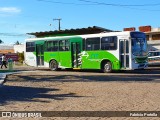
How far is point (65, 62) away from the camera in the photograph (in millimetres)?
27531

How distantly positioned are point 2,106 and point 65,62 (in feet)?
56.4

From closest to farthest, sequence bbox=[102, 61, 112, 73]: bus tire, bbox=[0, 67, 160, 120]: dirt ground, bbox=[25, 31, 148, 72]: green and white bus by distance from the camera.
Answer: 1. bbox=[0, 67, 160, 120]: dirt ground
2. bbox=[25, 31, 148, 72]: green and white bus
3. bbox=[102, 61, 112, 73]: bus tire

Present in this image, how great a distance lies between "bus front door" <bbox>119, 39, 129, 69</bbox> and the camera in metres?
23.1

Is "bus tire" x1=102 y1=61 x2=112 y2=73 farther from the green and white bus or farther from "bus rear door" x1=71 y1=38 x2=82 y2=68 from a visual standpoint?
"bus rear door" x1=71 y1=38 x2=82 y2=68

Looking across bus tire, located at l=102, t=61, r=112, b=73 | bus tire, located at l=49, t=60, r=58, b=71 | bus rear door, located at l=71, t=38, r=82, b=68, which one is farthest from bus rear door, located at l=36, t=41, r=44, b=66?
bus tire, located at l=102, t=61, r=112, b=73

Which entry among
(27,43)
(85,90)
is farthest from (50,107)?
(27,43)

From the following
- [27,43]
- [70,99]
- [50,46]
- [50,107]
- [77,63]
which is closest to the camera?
[50,107]

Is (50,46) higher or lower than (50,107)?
higher

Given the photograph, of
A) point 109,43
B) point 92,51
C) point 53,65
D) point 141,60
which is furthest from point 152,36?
point 141,60

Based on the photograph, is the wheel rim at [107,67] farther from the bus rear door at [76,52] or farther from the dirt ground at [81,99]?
the dirt ground at [81,99]

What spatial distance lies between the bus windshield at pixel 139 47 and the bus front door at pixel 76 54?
493 centimetres

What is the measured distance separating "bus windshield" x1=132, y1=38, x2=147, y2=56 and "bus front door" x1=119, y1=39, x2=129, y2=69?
47cm

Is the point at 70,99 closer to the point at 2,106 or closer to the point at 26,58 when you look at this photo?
the point at 2,106

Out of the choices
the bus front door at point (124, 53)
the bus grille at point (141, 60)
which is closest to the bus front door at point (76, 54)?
the bus front door at point (124, 53)
